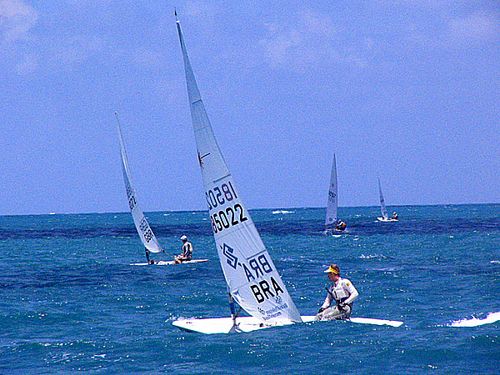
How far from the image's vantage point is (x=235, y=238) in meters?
19.0

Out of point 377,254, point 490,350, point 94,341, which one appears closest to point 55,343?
point 94,341

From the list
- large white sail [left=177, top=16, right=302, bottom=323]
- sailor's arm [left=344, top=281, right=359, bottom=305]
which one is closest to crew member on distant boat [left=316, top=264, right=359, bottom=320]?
Result: sailor's arm [left=344, top=281, right=359, bottom=305]

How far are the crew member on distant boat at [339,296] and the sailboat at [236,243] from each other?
35.8 inches

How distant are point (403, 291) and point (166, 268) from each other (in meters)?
13.5

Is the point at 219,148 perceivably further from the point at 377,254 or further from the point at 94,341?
the point at 377,254

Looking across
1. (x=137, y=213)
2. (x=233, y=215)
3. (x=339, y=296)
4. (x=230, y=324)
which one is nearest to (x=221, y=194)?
(x=233, y=215)

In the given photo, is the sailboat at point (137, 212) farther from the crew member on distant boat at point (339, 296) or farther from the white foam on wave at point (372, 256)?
the crew member on distant boat at point (339, 296)

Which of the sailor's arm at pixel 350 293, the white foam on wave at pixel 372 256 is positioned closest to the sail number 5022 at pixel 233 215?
the sailor's arm at pixel 350 293

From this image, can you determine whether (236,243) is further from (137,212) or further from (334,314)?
(137,212)

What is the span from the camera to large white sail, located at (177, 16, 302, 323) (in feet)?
61.4

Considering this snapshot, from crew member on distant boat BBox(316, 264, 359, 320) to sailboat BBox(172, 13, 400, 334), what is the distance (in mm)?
908

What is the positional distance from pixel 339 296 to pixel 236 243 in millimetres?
2673

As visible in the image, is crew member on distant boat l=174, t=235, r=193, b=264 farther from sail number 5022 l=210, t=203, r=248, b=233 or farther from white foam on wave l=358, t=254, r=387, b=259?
sail number 5022 l=210, t=203, r=248, b=233

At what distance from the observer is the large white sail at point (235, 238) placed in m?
18.7
